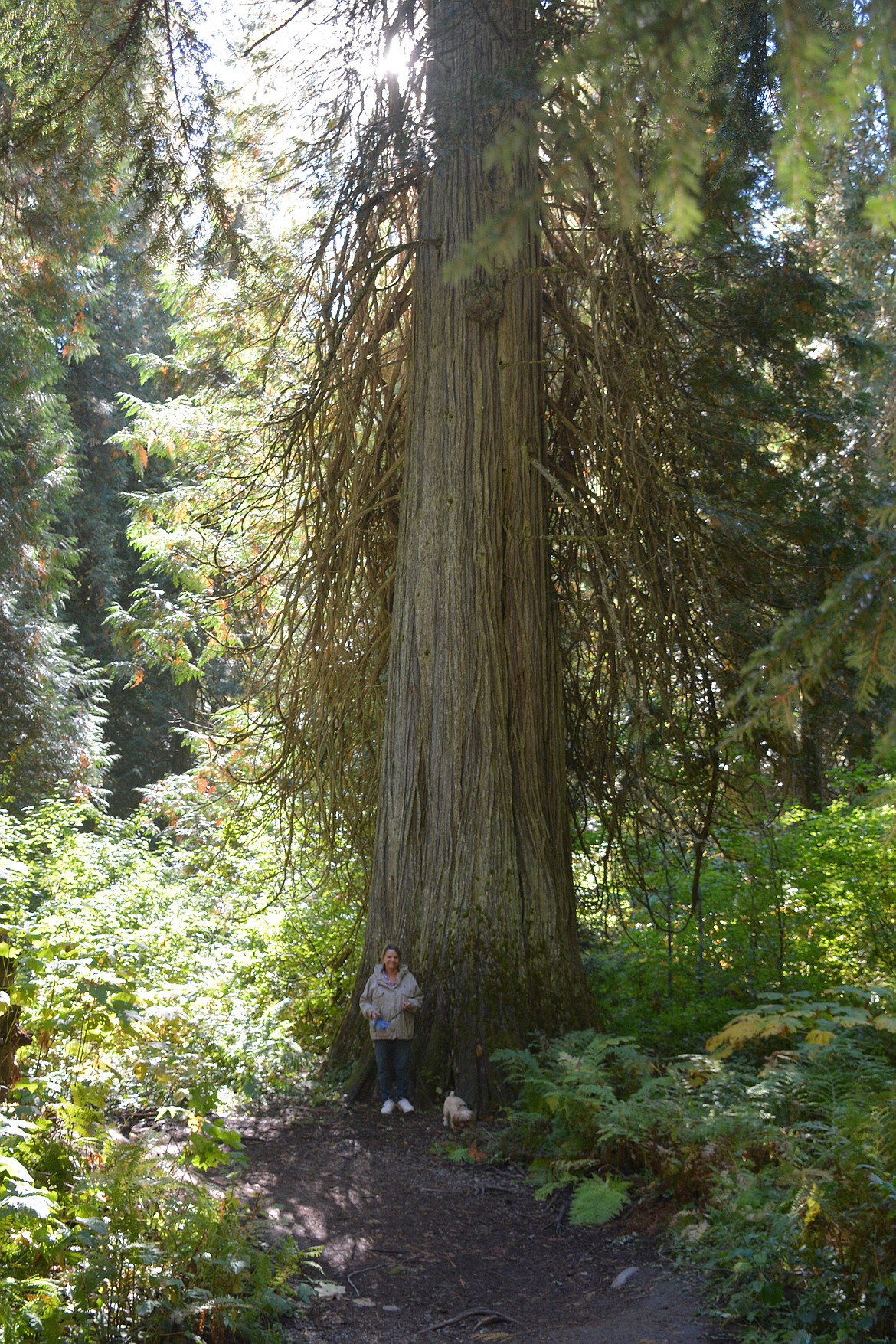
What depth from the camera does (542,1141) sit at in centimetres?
568

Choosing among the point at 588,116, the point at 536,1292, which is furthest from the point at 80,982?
the point at 588,116

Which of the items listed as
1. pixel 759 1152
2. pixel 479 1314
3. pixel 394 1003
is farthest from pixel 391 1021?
pixel 759 1152

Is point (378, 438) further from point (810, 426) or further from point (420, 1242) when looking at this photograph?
point (420, 1242)

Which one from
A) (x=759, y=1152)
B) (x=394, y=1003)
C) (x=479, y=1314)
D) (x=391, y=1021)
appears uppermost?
(x=394, y=1003)

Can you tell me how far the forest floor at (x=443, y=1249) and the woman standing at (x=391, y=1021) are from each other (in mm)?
267

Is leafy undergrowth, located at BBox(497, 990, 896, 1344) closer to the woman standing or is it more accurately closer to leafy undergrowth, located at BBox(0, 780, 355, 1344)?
the woman standing

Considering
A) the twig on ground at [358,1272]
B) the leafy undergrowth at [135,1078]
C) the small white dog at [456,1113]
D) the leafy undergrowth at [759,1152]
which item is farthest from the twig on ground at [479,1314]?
the small white dog at [456,1113]

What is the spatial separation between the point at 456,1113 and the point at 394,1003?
2.48 feet

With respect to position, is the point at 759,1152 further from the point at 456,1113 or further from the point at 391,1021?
the point at 391,1021

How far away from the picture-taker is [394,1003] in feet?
21.5

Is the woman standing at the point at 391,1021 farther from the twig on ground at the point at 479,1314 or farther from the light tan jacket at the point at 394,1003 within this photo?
the twig on ground at the point at 479,1314

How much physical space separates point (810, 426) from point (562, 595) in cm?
218

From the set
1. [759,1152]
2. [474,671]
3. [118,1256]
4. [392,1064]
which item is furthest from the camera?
[474,671]

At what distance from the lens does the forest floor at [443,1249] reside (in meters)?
3.90
